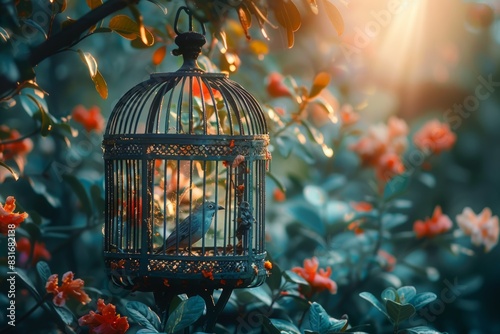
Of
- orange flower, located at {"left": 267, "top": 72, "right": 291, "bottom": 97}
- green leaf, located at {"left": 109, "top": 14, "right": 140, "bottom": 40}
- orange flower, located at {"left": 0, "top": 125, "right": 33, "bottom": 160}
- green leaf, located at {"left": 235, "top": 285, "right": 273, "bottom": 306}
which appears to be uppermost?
green leaf, located at {"left": 109, "top": 14, "right": 140, "bottom": 40}

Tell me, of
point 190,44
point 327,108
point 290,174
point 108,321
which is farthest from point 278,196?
point 108,321

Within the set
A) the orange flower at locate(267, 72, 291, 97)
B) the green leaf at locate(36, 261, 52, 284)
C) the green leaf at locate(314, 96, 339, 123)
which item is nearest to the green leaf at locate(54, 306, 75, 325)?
the green leaf at locate(36, 261, 52, 284)

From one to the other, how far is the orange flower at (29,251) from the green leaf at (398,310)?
1688mm

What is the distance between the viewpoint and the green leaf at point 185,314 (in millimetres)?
2426

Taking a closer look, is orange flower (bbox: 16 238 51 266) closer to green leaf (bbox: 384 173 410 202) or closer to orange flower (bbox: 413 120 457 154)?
green leaf (bbox: 384 173 410 202)

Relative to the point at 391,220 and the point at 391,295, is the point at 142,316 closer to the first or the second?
the point at 391,295

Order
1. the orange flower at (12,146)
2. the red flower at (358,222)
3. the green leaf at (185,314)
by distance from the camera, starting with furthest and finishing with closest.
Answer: the red flower at (358,222) → the orange flower at (12,146) → the green leaf at (185,314)

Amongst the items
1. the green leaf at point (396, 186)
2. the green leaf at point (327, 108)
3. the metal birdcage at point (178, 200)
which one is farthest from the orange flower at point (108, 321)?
the green leaf at point (396, 186)

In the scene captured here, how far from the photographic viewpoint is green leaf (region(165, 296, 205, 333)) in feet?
7.96

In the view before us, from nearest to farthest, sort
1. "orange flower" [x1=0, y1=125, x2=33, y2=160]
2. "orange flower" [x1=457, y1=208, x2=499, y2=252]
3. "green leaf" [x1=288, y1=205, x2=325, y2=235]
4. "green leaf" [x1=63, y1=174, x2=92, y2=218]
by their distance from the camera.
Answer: "orange flower" [x1=0, y1=125, x2=33, y2=160], "green leaf" [x1=63, y1=174, x2=92, y2=218], "green leaf" [x1=288, y1=205, x2=325, y2=235], "orange flower" [x1=457, y1=208, x2=499, y2=252]

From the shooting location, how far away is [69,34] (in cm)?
222

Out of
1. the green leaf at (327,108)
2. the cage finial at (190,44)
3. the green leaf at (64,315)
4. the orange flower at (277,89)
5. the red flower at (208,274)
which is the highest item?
the cage finial at (190,44)

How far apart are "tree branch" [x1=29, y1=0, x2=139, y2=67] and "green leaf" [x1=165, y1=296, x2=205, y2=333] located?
0.84 m

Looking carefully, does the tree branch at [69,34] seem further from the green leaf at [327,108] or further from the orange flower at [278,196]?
the orange flower at [278,196]
